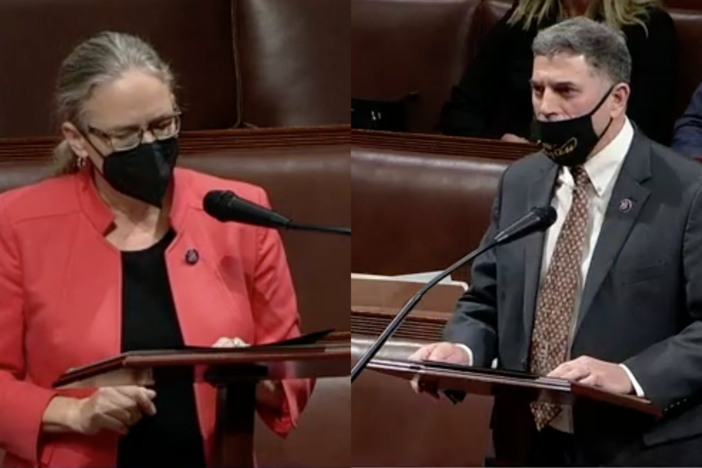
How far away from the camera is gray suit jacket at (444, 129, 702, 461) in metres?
0.86

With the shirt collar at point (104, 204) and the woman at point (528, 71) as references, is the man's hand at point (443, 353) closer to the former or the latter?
the shirt collar at point (104, 204)

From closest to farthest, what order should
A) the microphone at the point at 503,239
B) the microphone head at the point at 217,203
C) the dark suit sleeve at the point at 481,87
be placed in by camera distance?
the microphone at the point at 503,239, the microphone head at the point at 217,203, the dark suit sleeve at the point at 481,87

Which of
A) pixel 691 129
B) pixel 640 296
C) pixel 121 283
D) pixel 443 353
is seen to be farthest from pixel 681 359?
pixel 691 129

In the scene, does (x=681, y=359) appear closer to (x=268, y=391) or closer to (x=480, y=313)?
(x=480, y=313)

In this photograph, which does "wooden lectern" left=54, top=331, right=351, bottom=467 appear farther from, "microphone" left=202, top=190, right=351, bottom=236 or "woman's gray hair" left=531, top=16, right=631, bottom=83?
"woman's gray hair" left=531, top=16, right=631, bottom=83

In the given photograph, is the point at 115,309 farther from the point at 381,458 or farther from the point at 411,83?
the point at 411,83

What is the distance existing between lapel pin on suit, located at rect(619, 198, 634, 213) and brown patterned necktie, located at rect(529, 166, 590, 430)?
0.03 meters

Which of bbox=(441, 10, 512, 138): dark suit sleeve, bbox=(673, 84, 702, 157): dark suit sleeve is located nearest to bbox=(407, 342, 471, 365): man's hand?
bbox=(673, 84, 702, 157): dark suit sleeve

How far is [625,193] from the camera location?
905 millimetres

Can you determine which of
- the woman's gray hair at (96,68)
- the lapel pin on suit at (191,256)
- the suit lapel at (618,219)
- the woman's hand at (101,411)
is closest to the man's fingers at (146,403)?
the woman's hand at (101,411)

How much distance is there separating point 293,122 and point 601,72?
39 cm

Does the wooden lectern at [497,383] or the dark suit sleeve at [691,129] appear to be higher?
the wooden lectern at [497,383]

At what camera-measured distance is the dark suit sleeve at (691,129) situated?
1361 millimetres

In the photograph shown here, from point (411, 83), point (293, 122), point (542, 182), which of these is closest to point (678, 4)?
point (411, 83)
